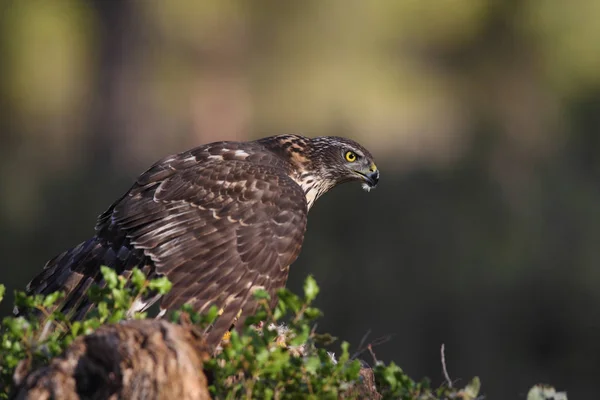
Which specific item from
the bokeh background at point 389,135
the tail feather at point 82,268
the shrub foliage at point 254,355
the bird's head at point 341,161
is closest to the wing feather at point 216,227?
the tail feather at point 82,268

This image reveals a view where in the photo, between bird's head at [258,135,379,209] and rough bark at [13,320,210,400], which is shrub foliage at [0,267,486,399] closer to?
rough bark at [13,320,210,400]

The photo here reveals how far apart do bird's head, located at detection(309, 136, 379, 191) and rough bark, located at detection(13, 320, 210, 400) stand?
13.3 ft

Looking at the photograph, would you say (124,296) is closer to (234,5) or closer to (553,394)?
(553,394)

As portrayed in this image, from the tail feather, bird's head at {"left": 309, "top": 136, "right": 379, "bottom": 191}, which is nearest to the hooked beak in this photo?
bird's head at {"left": 309, "top": 136, "right": 379, "bottom": 191}

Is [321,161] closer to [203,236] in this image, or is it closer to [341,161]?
[341,161]

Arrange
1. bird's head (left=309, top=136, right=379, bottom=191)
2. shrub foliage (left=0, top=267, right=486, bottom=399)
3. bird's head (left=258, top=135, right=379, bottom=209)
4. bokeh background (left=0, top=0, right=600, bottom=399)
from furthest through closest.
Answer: bokeh background (left=0, top=0, right=600, bottom=399) < bird's head (left=309, top=136, right=379, bottom=191) < bird's head (left=258, top=135, right=379, bottom=209) < shrub foliage (left=0, top=267, right=486, bottom=399)

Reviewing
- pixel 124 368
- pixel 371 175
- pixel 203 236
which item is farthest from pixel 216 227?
pixel 124 368

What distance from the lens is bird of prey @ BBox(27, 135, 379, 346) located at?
591 centimetres

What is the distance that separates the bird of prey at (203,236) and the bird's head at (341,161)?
28.2 inches

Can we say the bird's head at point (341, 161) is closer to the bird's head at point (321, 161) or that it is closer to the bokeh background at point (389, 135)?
the bird's head at point (321, 161)

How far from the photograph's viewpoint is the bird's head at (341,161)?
26.5ft

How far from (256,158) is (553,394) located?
327cm

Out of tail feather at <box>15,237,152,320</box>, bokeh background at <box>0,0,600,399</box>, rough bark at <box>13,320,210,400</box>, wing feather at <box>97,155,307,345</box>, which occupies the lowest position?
bokeh background at <box>0,0,600,399</box>

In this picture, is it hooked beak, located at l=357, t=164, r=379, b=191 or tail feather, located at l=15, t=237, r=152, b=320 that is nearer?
tail feather, located at l=15, t=237, r=152, b=320
